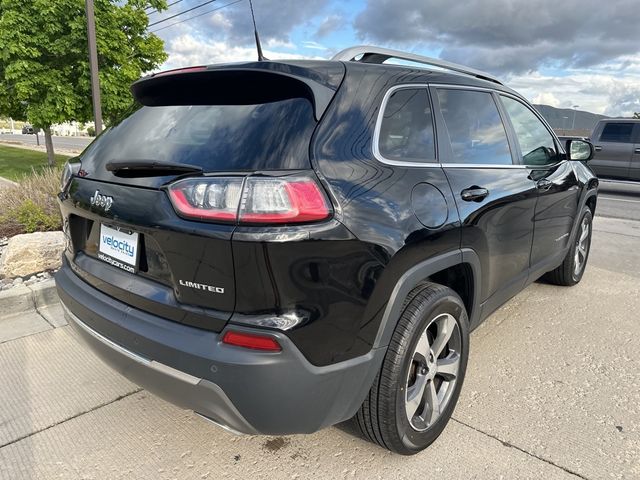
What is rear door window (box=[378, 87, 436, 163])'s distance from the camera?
2.08 meters

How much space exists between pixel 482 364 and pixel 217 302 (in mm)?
2115

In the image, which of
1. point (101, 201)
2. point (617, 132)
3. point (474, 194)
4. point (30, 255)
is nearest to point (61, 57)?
point (30, 255)

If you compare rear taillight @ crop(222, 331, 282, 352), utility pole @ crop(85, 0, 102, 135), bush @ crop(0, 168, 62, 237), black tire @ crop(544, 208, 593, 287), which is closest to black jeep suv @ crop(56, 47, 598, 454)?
rear taillight @ crop(222, 331, 282, 352)

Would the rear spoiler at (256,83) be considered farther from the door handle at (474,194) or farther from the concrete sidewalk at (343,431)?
the concrete sidewalk at (343,431)

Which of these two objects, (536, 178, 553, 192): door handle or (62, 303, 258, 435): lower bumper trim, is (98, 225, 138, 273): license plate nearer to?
(62, 303, 258, 435): lower bumper trim

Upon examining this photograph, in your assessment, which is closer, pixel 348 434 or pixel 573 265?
pixel 348 434

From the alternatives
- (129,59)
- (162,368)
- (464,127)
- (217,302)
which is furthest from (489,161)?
(129,59)

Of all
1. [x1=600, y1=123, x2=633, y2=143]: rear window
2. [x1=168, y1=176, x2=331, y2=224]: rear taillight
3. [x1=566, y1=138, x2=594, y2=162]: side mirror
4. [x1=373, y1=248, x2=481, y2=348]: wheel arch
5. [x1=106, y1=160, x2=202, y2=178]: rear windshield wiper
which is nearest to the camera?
[x1=168, y1=176, x2=331, y2=224]: rear taillight

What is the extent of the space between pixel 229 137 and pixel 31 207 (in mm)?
4437

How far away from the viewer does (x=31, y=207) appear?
5.29m

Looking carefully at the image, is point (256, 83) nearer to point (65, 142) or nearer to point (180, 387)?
point (180, 387)

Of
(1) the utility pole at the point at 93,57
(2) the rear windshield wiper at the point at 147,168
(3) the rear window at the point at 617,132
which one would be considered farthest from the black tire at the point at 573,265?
(3) the rear window at the point at 617,132

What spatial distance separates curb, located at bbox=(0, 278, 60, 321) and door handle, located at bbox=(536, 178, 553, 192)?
3.64m

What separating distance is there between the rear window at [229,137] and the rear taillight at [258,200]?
0.23 feet
